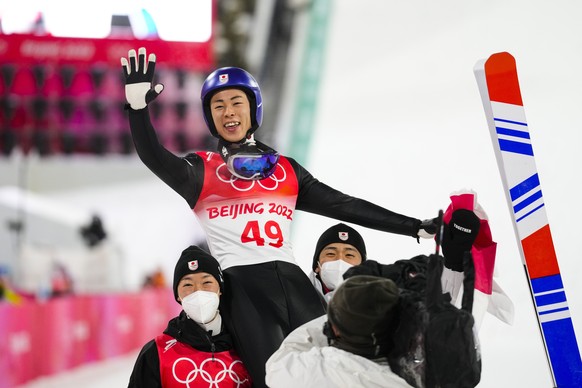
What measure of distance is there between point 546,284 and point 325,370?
1204mm

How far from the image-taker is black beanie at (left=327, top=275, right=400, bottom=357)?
96.7 inches

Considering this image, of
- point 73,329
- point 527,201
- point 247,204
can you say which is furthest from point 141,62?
point 73,329

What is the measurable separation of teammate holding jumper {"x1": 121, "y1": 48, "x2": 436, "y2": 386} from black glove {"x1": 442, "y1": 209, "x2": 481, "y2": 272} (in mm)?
595

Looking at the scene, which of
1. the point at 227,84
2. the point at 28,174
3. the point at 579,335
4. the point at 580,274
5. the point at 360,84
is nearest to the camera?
the point at 227,84

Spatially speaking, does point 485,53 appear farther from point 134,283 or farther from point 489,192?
point 134,283

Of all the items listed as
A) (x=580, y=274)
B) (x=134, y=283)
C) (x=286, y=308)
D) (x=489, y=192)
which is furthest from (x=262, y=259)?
(x=134, y=283)

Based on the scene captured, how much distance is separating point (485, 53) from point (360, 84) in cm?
212

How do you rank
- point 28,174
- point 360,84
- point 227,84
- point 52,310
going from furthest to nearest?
point 28,174
point 360,84
point 52,310
point 227,84

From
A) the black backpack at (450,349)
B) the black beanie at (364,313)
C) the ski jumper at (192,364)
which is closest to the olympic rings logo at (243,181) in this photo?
the ski jumper at (192,364)

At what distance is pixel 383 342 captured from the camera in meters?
2.53

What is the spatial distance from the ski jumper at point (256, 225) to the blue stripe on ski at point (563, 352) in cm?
66

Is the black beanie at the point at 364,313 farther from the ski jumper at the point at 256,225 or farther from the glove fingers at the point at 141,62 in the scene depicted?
the glove fingers at the point at 141,62

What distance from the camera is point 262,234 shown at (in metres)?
3.60

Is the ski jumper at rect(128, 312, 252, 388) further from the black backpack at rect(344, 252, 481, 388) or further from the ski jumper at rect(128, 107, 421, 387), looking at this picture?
the black backpack at rect(344, 252, 481, 388)
